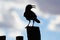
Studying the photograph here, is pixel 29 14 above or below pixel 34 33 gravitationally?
above

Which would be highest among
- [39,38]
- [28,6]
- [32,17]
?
[28,6]

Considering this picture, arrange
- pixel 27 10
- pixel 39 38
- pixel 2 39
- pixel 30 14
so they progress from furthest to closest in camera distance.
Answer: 1. pixel 27 10
2. pixel 30 14
3. pixel 2 39
4. pixel 39 38

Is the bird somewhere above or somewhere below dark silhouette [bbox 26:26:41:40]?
above

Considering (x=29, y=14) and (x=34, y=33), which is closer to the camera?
(x=34, y=33)

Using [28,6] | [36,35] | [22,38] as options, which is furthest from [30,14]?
[36,35]

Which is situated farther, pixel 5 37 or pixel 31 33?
pixel 5 37

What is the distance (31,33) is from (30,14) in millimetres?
2853

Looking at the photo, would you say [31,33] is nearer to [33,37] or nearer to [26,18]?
[33,37]

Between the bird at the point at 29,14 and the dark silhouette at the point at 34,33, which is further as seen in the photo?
the bird at the point at 29,14

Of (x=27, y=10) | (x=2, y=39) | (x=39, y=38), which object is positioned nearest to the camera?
(x=39, y=38)

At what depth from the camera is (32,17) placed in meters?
11.9

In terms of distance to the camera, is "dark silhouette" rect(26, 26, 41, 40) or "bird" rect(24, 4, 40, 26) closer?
"dark silhouette" rect(26, 26, 41, 40)

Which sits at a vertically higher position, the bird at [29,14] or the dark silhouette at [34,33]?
the bird at [29,14]

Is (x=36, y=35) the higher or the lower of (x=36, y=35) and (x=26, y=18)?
the lower
